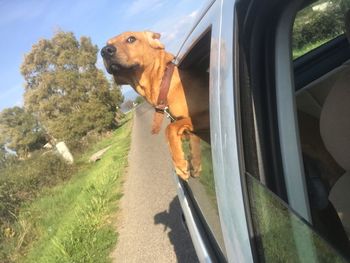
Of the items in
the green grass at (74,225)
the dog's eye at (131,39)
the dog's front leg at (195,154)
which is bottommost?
the green grass at (74,225)

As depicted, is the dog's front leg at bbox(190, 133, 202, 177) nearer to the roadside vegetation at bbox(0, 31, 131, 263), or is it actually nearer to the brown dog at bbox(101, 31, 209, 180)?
the brown dog at bbox(101, 31, 209, 180)

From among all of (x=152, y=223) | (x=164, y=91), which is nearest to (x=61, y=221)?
(x=152, y=223)

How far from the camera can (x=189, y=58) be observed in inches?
125

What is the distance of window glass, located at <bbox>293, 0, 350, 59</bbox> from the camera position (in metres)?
1.91

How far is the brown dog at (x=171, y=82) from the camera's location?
10.6ft

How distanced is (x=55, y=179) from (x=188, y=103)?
1818 centimetres

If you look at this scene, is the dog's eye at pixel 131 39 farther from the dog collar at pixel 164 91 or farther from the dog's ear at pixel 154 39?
the dog collar at pixel 164 91

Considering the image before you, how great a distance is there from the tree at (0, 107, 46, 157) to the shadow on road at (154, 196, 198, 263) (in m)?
55.8

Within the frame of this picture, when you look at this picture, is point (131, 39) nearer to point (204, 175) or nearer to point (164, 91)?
point (164, 91)

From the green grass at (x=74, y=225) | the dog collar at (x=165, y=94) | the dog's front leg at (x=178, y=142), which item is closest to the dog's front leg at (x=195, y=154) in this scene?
the dog's front leg at (x=178, y=142)

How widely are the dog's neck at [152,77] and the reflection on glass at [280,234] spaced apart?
8.46 ft

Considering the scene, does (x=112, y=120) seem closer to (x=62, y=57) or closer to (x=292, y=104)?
(x=62, y=57)

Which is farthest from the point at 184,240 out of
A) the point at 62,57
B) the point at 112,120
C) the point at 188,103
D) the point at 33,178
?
the point at 62,57

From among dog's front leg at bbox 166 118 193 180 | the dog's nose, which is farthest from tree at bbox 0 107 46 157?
dog's front leg at bbox 166 118 193 180
